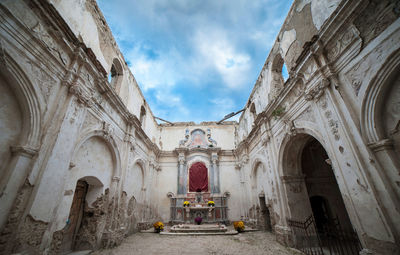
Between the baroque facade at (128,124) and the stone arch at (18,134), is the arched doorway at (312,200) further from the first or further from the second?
the stone arch at (18,134)

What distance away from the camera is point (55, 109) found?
4.41 metres

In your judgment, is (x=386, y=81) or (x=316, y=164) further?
(x=316, y=164)

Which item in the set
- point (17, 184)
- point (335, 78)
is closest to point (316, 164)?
point (335, 78)

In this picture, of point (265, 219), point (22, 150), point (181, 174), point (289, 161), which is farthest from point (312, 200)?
point (22, 150)

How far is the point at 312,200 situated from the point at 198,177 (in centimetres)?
767

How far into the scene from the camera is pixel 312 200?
8.47 metres

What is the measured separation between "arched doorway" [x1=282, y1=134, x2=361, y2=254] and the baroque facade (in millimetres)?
53

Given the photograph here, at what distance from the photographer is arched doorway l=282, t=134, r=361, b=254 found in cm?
554

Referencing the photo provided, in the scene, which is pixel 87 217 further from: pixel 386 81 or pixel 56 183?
pixel 386 81

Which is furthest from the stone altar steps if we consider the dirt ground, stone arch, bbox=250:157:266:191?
stone arch, bbox=250:157:266:191

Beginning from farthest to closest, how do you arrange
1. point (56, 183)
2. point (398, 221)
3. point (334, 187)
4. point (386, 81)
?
point (334, 187)
point (56, 183)
point (386, 81)
point (398, 221)

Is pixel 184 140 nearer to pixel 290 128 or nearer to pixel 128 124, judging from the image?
pixel 128 124

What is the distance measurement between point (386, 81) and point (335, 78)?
1.19 meters

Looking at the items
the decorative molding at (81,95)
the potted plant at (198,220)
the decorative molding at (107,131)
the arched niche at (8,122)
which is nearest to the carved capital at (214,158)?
the potted plant at (198,220)
